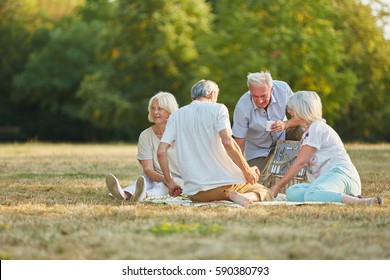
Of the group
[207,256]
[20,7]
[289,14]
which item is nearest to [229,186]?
[207,256]

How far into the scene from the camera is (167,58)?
47.0 meters

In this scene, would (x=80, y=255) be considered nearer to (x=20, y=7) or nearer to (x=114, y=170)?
(x=114, y=170)

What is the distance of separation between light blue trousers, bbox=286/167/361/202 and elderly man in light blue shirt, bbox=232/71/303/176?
120 cm

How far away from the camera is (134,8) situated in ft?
156

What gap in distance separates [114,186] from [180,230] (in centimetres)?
277

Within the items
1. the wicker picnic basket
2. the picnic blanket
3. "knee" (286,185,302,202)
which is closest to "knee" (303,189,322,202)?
"knee" (286,185,302,202)

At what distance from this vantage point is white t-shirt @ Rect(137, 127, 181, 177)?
31.3ft

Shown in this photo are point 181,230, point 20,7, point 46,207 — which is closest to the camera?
point 181,230

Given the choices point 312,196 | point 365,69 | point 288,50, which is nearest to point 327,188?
point 312,196

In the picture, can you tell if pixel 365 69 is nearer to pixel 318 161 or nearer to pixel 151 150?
pixel 151 150

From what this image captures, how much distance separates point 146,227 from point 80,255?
3.57 ft

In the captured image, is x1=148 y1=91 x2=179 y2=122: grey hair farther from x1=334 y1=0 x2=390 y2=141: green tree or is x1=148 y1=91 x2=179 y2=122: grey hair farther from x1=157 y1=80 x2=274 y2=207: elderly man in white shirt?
x1=334 y1=0 x2=390 y2=141: green tree

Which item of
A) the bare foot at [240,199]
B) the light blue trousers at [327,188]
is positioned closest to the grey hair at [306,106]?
the light blue trousers at [327,188]

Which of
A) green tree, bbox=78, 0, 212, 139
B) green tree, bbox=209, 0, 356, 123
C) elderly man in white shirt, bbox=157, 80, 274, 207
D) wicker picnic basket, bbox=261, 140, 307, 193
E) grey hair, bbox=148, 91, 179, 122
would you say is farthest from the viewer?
green tree, bbox=78, 0, 212, 139
